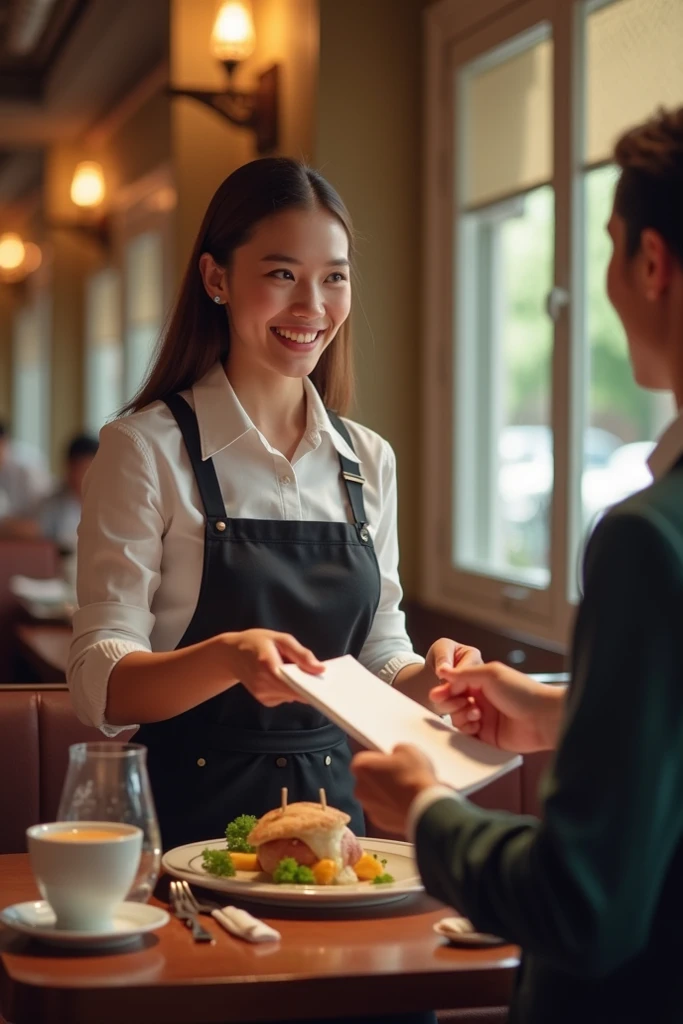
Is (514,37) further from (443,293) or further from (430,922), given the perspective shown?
(430,922)

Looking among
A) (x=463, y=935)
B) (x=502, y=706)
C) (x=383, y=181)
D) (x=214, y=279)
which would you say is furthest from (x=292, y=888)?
(x=383, y=181)

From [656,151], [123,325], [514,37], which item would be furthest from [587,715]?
[123,325]

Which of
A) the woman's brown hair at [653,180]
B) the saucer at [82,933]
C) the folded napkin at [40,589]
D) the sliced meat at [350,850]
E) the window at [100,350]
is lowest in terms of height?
the saucer at [82,933]

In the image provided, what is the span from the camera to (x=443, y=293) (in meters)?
4.04

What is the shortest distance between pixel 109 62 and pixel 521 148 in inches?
164

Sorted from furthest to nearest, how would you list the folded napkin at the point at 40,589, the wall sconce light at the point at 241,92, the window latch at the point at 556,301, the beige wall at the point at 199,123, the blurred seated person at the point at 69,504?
the blurred seated person at the point at 69,504
the beige wall at the point at 199,123
the folded napkin at the point at 40,589
the wall sconce light at the point at 241,92
the window latch at the point at 556,301

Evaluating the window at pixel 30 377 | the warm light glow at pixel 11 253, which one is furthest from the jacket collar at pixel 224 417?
the warm light glow at pixel 11 253

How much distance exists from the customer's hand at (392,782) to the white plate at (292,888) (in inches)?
9.4

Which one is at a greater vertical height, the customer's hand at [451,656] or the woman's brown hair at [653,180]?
the woman's brown hair at [653,180]

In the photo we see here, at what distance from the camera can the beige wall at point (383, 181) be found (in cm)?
392

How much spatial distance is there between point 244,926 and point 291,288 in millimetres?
865

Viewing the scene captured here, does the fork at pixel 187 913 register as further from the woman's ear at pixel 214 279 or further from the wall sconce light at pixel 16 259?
the wall sconce light at pixel 16 259

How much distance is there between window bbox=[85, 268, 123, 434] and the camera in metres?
9.28

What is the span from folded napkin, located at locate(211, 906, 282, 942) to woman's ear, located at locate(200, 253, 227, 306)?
0.89 metres
